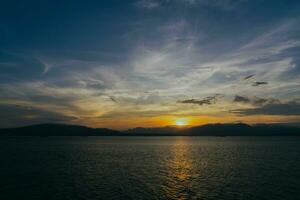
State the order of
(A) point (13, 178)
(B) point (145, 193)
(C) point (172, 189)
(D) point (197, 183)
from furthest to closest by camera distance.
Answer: (A) point (13, 178) < (D) point (197, 183) < (C) point (172, 189) < (B) point (145, 193)

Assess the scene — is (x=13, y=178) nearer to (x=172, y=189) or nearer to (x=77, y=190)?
(x=77, y=190)

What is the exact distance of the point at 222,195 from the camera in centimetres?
4447

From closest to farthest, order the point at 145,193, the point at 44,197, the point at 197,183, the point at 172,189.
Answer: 1. the point at 44,197
2. the point at 145,193
3. the point at 172,189
4. the point at 197,183

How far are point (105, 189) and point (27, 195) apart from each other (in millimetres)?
12306

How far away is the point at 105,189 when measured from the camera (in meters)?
49.1

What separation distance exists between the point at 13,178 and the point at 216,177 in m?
42.6

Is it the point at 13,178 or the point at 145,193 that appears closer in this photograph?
the point at 145,193

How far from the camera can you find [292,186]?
52250mm

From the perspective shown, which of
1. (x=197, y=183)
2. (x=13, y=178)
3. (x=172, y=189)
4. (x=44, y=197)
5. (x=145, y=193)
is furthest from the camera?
(x=13, y=178)

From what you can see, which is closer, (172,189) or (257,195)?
(257,195)

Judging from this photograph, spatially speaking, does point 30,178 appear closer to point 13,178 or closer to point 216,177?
point 13,178

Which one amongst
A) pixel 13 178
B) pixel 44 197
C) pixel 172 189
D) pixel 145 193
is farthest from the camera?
pixel 13 178

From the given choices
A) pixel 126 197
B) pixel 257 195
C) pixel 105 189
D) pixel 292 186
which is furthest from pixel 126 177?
pixel 292 186

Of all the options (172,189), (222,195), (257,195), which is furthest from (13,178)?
(257,195)
